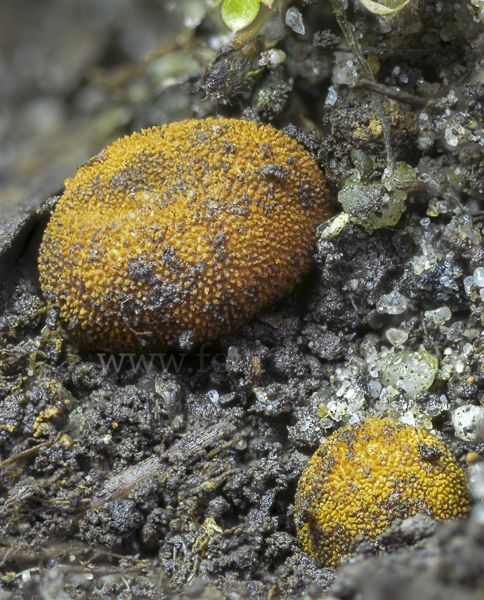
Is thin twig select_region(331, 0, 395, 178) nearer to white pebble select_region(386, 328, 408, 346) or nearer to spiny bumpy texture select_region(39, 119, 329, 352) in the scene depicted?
spiny bumpy texture select_region(39, 119, 329, 352)

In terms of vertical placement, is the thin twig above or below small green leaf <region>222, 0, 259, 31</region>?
below

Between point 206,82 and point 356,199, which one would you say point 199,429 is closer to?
point 356,199

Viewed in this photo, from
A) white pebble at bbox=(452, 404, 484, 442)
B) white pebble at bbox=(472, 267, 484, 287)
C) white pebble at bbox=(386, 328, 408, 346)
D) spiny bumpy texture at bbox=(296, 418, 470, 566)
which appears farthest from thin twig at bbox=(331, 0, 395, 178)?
spiny bumpy texture at bbox=(296, 418, 470, 566)

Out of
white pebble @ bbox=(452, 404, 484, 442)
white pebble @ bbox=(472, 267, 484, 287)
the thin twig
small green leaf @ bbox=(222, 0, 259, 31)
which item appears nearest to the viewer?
white pebble @ bbox=(452, 404, 484, 442)

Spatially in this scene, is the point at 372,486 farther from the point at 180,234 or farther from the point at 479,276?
the point at 180,234

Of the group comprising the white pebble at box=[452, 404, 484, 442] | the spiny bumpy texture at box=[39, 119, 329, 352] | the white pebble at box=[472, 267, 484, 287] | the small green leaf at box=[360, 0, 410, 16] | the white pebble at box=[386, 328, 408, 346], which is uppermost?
the small green leaf at box=[360, 0, 410, 16]

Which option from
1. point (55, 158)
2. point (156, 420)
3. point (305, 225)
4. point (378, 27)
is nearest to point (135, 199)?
point (305, 225)
